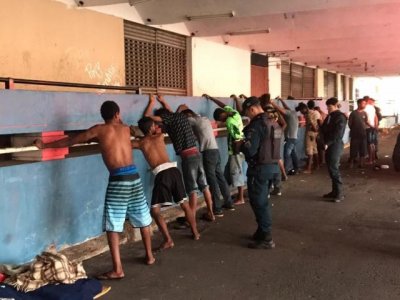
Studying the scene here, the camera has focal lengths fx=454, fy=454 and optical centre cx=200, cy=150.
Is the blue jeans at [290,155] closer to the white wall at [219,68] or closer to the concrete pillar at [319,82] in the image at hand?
the white wall at [219,68]

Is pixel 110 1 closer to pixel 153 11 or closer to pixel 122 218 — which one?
pixel 153 11

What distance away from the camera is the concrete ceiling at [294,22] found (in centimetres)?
772

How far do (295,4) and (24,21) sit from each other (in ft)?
14.0

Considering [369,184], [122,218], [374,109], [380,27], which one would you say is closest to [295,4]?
[380,27]

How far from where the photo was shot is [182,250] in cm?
541

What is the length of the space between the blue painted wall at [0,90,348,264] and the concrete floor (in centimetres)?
56

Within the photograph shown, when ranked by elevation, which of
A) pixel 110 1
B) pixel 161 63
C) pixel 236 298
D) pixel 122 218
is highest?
pixel 110 1

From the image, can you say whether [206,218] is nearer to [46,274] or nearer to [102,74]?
[102,74]

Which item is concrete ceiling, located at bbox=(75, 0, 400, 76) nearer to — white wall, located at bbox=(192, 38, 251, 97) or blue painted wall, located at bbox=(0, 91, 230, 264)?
white wall, located at bbox=(192, 38, 251, 97)

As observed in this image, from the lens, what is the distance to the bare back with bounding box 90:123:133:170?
14.7ft

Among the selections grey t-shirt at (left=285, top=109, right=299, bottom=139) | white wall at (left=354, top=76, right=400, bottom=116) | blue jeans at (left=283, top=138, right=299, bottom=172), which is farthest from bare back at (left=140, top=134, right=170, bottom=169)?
white wall at (left=354, top=76, right=400, bottom=116)

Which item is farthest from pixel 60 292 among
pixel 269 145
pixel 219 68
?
pixel 219 68

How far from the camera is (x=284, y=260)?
500cm

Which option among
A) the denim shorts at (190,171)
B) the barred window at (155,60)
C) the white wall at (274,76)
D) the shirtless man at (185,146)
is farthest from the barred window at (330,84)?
the denim shorts at (190,171)
